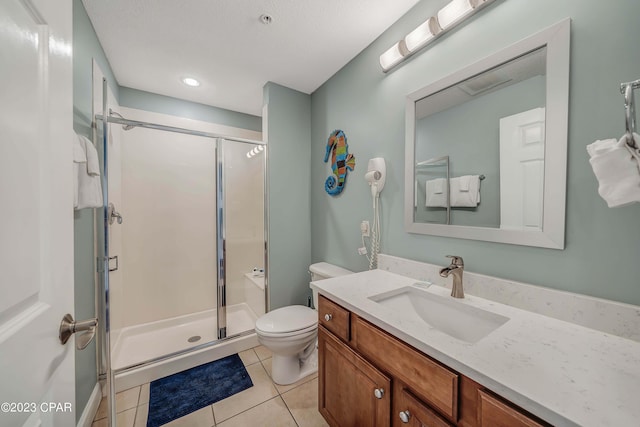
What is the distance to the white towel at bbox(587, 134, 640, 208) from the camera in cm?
63

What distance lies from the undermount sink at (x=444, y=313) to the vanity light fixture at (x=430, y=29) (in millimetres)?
1319

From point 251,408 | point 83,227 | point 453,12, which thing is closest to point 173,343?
point 251,408

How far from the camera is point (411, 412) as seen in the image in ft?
2.59

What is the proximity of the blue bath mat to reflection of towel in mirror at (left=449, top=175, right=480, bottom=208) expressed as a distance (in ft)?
5.87

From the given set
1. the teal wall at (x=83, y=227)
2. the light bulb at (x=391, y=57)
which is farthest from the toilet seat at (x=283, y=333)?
the light bulb at (x=391, y=57)

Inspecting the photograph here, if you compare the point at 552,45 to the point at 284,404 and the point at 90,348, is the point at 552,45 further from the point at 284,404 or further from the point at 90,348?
the point at 90,348

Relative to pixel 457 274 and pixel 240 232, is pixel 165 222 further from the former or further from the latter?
pixel 457 274

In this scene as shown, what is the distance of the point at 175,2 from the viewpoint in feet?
4.39

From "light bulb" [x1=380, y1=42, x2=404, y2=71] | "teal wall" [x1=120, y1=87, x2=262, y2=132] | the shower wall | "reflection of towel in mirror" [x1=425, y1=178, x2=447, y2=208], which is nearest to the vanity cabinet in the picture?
"reflection of towel in mirror" [x1=425, y1=178, x2=447, y2=208]

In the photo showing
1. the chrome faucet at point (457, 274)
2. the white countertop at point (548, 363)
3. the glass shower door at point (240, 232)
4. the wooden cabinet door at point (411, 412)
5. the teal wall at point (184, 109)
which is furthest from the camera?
the teal wall at point (184, 109)

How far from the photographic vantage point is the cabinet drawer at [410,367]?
676mm

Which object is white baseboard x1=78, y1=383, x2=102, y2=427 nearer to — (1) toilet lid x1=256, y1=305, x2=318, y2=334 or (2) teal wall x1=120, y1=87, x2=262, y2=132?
(1) toilet lid x1=256, y1=305, x2=318, y2=334

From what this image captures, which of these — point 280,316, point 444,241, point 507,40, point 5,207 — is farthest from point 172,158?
point 507,40

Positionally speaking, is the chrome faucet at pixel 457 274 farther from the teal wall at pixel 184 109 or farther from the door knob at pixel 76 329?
the teal wall at pixel 184 109
